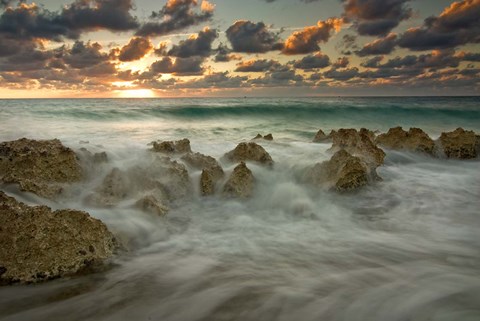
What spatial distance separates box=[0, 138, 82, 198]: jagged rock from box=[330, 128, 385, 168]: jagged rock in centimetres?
456

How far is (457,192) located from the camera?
5762mm

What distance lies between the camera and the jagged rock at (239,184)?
17.3ft

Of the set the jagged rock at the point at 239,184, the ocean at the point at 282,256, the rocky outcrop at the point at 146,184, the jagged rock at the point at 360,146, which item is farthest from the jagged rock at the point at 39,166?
the jagged rock at the point at 360,146

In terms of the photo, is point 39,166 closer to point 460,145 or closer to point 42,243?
point 42,243

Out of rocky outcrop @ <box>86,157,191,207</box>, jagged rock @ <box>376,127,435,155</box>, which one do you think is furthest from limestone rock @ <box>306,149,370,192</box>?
jagged rock @ <box>376,127,435,155</box>

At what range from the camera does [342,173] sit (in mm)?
5566

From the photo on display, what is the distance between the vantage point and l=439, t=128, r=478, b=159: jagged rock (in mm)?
8203

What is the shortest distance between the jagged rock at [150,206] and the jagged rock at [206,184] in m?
0.97

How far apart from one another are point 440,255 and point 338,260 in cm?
105

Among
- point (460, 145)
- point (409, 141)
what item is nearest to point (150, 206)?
point (409, 141)

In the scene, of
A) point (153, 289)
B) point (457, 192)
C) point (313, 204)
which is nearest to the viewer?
point (153, 289)

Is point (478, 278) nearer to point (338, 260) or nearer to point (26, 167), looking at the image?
point (338, 260)

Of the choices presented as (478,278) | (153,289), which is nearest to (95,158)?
(153,289)

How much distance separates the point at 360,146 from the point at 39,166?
5125 mm
